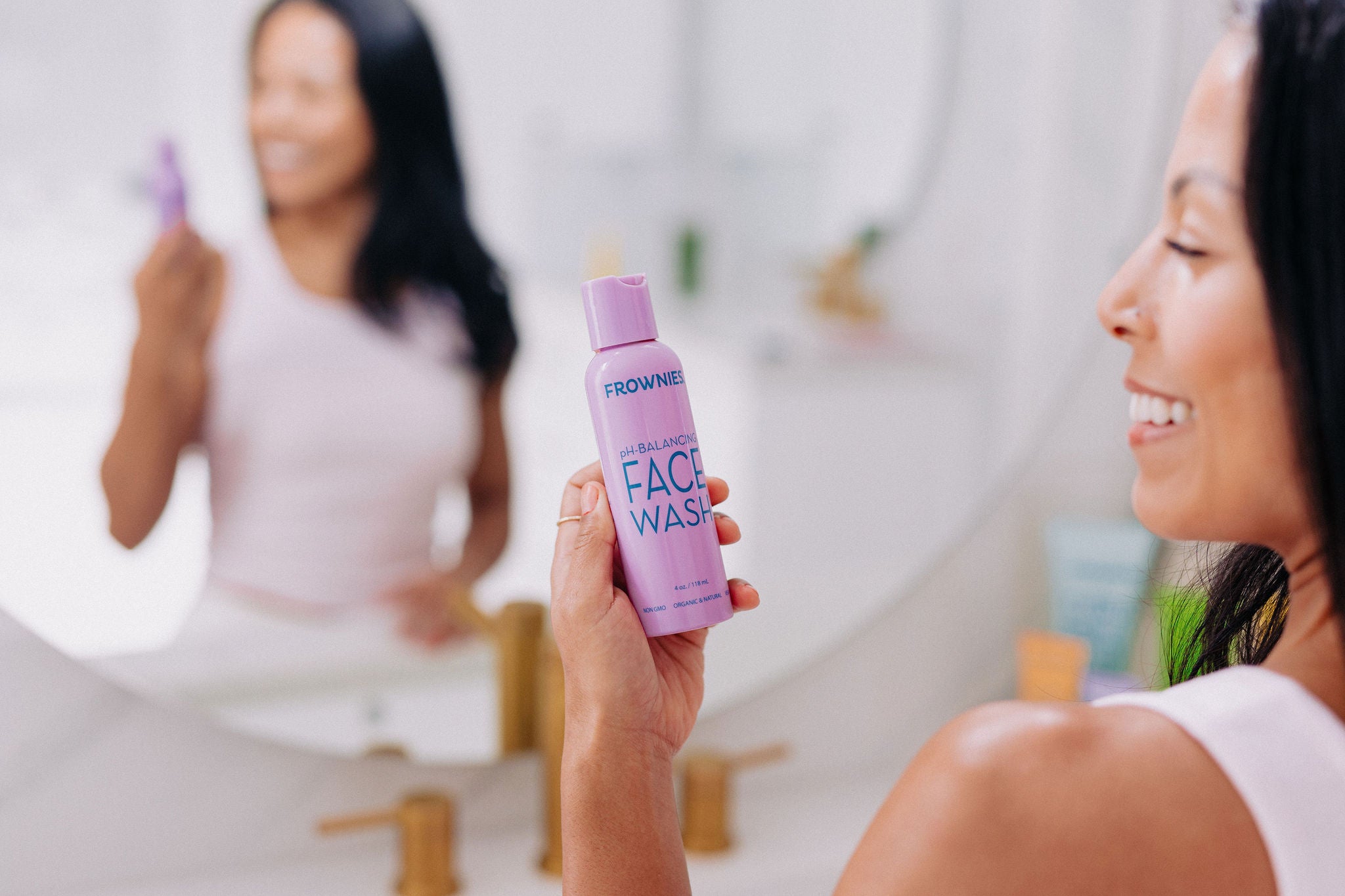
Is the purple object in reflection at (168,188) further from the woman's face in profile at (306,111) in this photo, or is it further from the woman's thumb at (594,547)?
the woman's thumb at (594,547)

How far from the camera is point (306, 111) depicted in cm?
78

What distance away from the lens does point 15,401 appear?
0.75 m

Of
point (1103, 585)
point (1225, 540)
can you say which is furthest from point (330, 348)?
point (1103, 585)

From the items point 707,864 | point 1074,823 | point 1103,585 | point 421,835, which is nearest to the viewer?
point 1074,823

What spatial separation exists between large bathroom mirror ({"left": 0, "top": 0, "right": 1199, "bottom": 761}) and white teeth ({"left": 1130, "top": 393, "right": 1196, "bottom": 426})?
16.4 inches

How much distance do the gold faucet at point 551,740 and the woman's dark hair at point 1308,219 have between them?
575mm

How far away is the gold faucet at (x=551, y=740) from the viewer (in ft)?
2.94

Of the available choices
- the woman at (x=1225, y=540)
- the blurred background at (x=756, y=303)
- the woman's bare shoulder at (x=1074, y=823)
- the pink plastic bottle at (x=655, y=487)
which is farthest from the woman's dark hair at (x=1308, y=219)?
the blurred background at (x=756, y=303)

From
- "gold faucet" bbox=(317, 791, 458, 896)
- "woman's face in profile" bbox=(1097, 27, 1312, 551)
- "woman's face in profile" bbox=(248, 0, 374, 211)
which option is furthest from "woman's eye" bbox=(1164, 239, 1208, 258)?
"gold faucet" bbox=(317, 791, 458, 896)

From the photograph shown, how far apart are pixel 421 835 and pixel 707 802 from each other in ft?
0.80

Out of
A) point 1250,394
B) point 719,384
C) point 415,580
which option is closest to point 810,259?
point 719,384

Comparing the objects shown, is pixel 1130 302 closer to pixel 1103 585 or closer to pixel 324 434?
pixel 324 434

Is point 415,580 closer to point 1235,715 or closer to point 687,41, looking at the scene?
point 687,41

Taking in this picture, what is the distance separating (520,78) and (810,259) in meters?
0.29
